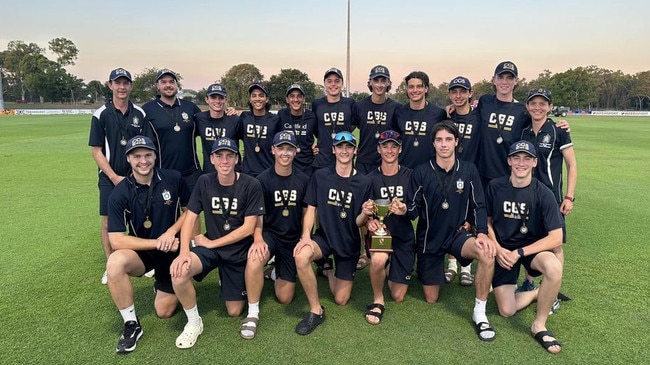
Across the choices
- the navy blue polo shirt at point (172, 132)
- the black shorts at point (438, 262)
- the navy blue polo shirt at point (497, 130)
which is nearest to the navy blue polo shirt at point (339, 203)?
the black shorts at point (438, 262)

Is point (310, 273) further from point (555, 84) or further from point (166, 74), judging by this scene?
point (555, 84)

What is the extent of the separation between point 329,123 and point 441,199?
2.18m

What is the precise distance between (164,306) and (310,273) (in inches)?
63.5

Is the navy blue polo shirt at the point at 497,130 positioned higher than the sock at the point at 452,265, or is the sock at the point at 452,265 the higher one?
the navy blue polo shirt at the point at 497,130

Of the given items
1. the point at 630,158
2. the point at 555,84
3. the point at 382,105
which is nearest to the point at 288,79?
the point at 555,84

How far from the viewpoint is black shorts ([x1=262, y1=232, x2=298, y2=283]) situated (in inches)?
192

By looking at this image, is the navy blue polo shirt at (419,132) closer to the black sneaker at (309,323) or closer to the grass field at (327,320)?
the grass field at (327,320)

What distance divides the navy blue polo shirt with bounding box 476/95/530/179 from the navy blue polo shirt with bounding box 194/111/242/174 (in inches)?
136

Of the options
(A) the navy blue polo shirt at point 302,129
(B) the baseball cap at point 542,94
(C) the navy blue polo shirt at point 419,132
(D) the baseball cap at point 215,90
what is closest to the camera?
(B) the baseball cap at point 542,94

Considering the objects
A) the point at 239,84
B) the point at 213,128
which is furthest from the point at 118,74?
the point at 239,84

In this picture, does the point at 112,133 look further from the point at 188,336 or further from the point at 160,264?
the point at 188,336

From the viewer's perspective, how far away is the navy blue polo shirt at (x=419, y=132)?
5.67 meters

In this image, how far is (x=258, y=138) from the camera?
618cm

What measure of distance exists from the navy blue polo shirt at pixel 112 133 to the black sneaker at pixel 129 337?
7.35 feet
